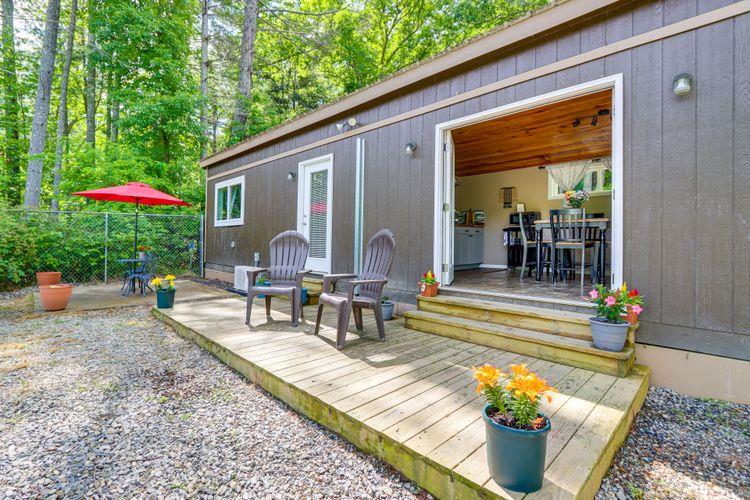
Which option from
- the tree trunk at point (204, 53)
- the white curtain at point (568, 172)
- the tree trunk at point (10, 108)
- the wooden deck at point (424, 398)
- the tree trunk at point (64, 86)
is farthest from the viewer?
the tree trunk at point (204, 53)

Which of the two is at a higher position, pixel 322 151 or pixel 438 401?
pixel 322 151

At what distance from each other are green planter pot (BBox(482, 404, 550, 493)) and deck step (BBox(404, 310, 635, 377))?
149 cm

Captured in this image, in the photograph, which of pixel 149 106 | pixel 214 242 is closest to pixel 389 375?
pixel 214 242

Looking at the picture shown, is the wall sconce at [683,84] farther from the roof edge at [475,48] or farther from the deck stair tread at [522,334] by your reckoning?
the deck stair tread at [522,334]

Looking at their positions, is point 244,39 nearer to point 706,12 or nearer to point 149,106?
point 149,106

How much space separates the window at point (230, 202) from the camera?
25.0 ft

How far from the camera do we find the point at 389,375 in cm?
232

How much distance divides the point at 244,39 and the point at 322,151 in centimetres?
775

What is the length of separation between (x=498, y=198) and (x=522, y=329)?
212 inches

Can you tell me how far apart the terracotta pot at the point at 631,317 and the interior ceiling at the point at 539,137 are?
211 centimetres

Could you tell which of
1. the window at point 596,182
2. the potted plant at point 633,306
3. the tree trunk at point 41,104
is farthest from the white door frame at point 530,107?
the tree trunk at point 41,104

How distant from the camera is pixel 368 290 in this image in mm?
3252

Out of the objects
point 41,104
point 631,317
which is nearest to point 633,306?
point 631,317

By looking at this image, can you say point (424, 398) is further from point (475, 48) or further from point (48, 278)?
point (48, 278)
